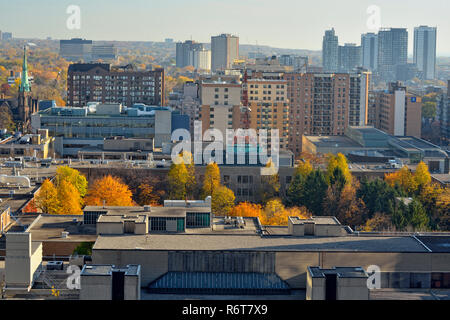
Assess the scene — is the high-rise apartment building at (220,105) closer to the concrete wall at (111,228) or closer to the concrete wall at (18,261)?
the concrete wall at (111,228)

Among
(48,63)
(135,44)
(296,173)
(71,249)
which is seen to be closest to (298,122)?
(296,173)

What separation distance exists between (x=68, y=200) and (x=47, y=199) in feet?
2.00

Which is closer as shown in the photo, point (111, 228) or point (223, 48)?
point (111, 228)

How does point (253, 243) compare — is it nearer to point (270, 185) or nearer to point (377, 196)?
point (377, 196)

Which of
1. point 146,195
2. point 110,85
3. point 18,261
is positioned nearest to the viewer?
point 18,261

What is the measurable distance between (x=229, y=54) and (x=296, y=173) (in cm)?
7211

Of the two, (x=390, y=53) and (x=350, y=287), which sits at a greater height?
(x=390, y=53)

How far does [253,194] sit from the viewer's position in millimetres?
28844

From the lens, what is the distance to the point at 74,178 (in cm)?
2595

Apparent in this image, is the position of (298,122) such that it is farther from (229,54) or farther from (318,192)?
(229,54)

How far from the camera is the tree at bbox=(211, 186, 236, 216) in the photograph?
24469 millimetres

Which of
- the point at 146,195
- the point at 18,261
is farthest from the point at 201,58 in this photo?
the point at 18,261

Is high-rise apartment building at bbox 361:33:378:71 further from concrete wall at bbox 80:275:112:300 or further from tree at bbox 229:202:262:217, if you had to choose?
concrete wall at bbox 80:275:112:300

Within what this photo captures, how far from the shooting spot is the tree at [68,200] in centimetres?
2169
